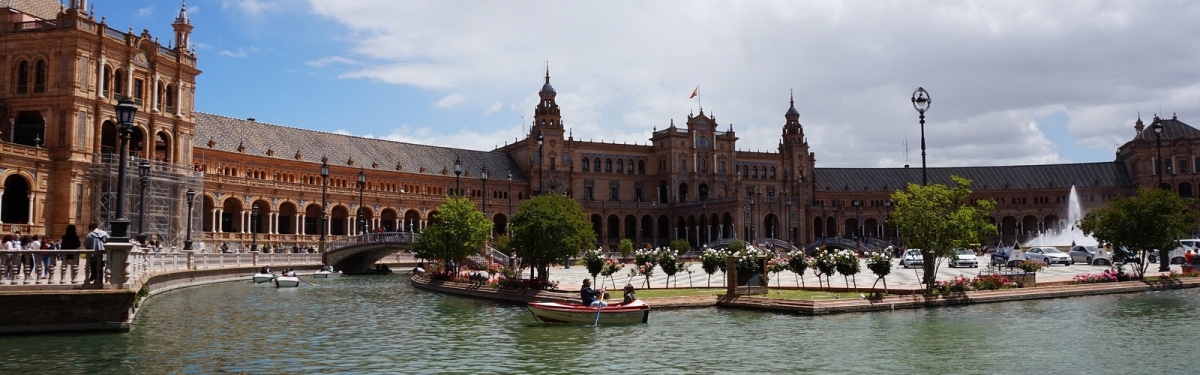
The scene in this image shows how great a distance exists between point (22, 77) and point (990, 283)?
51039 millimetres

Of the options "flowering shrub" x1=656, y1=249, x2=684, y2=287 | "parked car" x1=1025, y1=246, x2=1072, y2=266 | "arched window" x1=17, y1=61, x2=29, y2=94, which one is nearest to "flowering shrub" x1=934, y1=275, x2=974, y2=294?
"flowering shrub" x1=656, y1=249, x2=684, y2=287

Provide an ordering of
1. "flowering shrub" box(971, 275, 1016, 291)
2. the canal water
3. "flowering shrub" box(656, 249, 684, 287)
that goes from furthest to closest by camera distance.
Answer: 1. "flowering shrub" box(656, 249, 684, 287)
2. "flowering shrub" box(971, 275, 1016, 291)
3. the canal water

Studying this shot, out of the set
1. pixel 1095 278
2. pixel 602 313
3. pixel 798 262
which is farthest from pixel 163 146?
pixel 1095 278

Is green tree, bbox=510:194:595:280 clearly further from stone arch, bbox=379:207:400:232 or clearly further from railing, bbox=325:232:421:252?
stone arch, bbox=379:207:400:232

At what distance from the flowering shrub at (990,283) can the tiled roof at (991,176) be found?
88.3 meters

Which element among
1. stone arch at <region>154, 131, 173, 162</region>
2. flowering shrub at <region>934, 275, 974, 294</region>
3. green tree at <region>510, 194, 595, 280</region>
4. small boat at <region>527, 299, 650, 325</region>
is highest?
stone arch at <region>154, 131, 173, 162</region>

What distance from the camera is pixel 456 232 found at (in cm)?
4362

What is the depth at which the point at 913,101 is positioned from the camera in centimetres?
3184

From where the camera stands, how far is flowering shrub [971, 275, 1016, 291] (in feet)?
104

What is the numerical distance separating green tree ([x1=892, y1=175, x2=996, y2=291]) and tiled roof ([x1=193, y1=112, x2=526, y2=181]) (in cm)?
5794

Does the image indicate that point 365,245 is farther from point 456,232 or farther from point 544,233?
point 544,233

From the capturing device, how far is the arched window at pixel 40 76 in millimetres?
50750

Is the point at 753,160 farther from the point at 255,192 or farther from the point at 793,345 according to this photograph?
the point at 793,345

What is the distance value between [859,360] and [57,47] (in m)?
48.2
